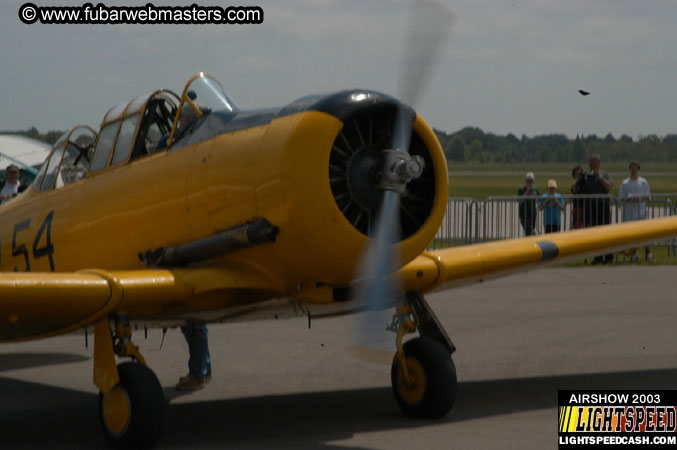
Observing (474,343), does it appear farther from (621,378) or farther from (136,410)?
(136,410)

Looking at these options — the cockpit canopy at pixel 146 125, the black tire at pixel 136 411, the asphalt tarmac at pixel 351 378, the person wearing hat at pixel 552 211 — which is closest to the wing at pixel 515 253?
the asphalt tarmac at pixel 351 378

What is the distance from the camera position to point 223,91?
7.73 m

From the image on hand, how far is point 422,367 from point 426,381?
123 millimetres

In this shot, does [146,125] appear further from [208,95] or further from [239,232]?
[239,232]

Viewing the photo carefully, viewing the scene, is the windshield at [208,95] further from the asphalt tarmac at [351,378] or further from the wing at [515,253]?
the asphalt tarmac at [351,378]

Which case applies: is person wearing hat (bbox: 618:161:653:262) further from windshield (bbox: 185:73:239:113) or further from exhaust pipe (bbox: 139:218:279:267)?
exhaust pipe (bbox: 139:218:279:267)

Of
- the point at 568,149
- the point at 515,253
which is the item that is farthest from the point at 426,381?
the point at 568,149

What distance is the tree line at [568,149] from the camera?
12312 cm

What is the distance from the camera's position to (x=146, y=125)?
26.1 ft

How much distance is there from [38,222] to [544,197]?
12.9 meters

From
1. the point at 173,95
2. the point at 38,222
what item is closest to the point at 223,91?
the point at 173,95

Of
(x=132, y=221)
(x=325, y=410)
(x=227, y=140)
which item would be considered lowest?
(x=325, y=410)

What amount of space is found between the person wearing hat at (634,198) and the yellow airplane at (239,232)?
12.0 metres

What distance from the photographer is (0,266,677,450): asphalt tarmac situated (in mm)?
6980
